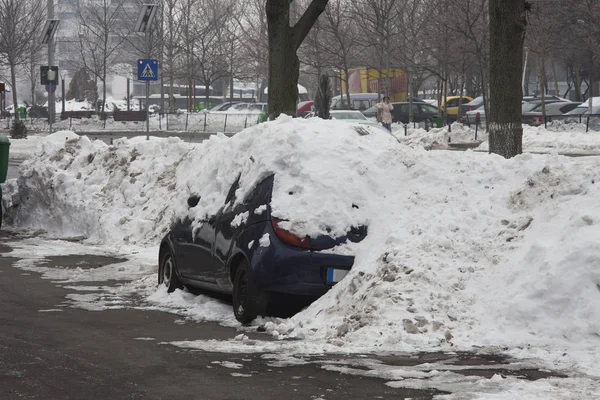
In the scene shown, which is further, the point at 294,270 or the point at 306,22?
the point at 306,22

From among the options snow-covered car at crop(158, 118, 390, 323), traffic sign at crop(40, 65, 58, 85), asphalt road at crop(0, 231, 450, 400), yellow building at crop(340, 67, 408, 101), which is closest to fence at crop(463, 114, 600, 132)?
traffic sign at crop(40, 65, 58, 85)

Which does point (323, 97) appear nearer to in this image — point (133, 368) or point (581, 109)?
point (581, 109)

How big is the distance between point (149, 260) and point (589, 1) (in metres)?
32.3

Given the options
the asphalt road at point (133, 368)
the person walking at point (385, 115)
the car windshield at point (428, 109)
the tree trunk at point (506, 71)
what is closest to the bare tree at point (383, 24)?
the car windshield at point (428, 109)

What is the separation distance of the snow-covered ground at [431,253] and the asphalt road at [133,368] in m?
0.30

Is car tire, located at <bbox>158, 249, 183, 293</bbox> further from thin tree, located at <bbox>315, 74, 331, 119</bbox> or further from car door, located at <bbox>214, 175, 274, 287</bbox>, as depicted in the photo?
thin tree, located at <bbox>315, 74, 331, 119</bbox>

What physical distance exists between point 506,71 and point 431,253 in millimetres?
5159

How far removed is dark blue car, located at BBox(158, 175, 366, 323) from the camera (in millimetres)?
8711

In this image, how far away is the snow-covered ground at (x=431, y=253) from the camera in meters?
7.41

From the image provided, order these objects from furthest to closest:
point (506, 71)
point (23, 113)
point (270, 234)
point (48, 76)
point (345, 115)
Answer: point (23, 113) < point (48, 76) < point (345, 115) < point (506, 71) < point (270, 234)

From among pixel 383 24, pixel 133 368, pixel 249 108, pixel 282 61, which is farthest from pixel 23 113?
pixel 133 368

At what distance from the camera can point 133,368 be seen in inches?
272

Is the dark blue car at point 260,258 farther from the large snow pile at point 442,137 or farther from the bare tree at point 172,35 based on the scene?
the bare tree at point 172,35

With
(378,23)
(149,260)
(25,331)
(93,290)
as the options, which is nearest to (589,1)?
(378,23)
